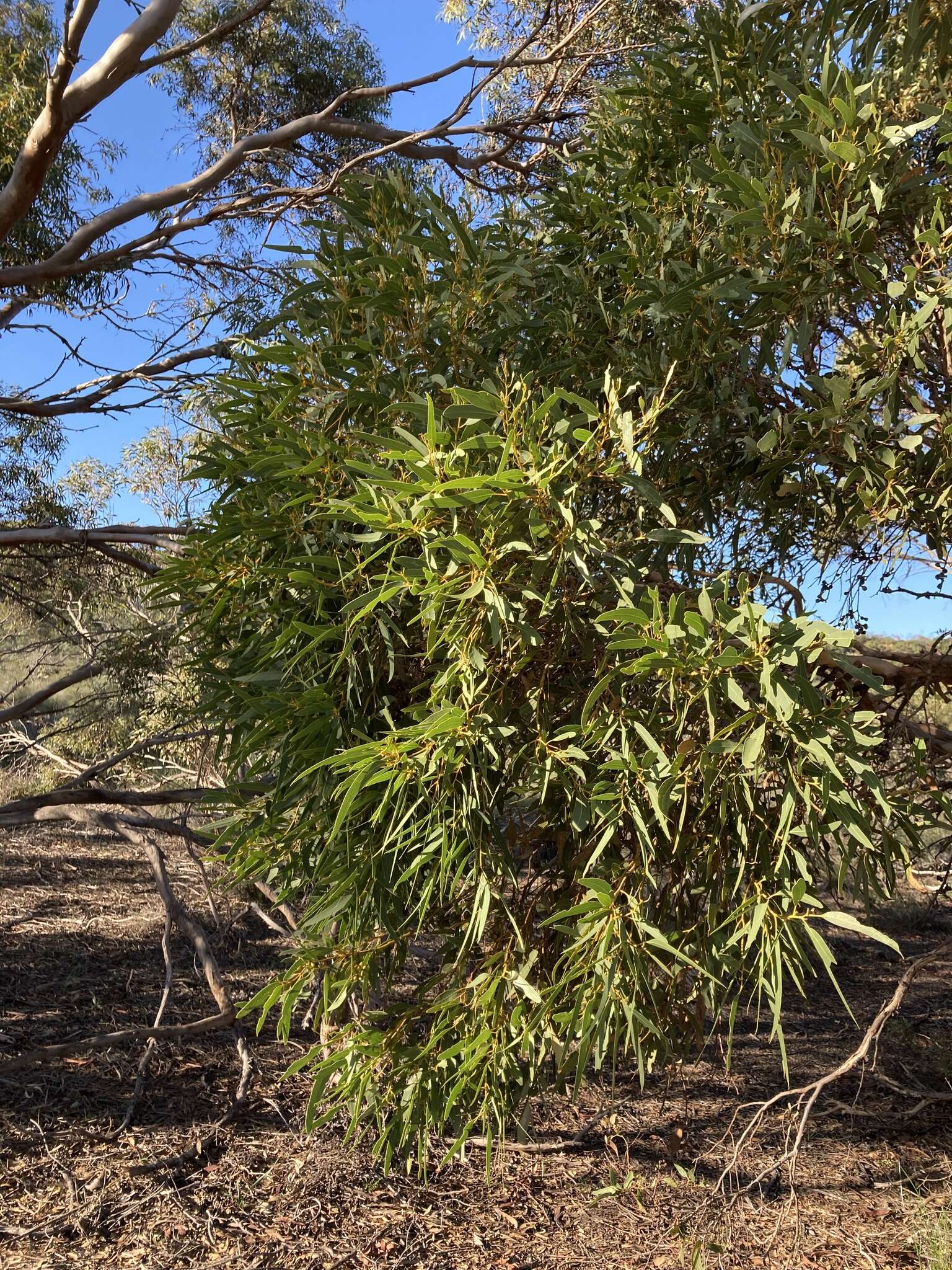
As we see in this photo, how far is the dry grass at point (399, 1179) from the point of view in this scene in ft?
10.3

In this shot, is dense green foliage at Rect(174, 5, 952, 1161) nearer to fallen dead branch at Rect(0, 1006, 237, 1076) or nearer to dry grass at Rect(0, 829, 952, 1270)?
dry grass at Rect(0, 829, 952, 1270)

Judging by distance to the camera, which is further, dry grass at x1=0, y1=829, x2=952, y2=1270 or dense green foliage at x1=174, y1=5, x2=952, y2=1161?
dry grass at x1=0, y1=829, x2=952, y2=1270

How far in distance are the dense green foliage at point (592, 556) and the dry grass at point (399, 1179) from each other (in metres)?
0.85

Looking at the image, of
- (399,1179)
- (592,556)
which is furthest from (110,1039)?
(592,556)

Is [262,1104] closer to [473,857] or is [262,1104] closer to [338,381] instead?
[473,857]

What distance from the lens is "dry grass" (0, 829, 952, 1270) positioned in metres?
3.15

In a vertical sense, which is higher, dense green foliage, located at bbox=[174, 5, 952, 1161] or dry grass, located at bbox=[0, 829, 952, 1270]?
dense green foliage, located at bbox=[174, 5, 952, 1161]

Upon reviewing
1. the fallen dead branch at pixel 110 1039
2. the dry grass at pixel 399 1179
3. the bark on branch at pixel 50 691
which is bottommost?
the dry grass at pixel 399 1179

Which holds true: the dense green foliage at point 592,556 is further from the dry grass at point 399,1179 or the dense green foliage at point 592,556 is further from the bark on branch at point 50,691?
the bark on branch at point 50,691

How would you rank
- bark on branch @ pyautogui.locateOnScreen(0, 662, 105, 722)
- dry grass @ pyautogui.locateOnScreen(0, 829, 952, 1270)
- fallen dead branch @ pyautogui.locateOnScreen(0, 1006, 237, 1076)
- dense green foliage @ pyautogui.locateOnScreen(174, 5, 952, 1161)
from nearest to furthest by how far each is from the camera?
dense green foliage @ pyautogui.locateOnScreen(174, 5, 952, 1161) < dry grass @ pyautogui.locateOnScreen(0, 829, 952, 1270) < fallen dead branch @ pyautogui.locateOnScreen(0, 1006, 237, 1076) < bark on branch @ pyautogui.locateOnScreen(0, 662, 105, 722)

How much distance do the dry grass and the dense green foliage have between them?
0.85m

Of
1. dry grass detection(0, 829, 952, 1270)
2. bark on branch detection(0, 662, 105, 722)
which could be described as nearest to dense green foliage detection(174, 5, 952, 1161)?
dry grass detection(0, 829, 952, 1270)

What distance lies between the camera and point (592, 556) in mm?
1876

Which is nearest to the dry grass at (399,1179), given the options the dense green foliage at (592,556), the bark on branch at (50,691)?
the dense green foliage at (592,556)
